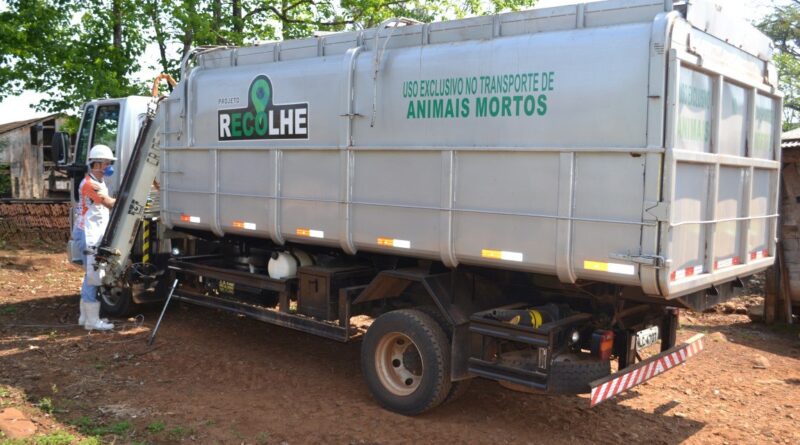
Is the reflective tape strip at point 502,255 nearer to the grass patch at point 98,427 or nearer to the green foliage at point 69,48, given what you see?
the grass patch at point 98,427

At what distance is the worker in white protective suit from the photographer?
7641 millimetres

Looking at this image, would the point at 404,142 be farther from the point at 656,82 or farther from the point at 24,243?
the point at 24,243

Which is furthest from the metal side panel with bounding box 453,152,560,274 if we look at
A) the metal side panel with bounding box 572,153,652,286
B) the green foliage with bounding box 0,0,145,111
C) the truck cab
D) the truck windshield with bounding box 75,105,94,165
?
the green foliage with bounding box 0,0,145,111

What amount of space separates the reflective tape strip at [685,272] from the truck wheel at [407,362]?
5.52 ft

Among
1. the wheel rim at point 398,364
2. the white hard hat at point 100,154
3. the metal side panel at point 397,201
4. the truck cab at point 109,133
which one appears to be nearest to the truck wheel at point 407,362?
the wheel rim at point 398,364

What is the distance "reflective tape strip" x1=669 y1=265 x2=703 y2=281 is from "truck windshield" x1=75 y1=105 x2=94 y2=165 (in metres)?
7.26

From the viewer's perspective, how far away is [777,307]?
874cm

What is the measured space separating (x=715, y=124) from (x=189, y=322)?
6155mm

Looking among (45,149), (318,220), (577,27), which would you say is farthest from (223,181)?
(45,149)

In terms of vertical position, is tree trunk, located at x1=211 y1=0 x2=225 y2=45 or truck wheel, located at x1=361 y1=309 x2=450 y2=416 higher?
tree trunk, located at x1=211 y1=0 x2=225 y2=45

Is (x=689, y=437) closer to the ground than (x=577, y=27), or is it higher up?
closer to the ground

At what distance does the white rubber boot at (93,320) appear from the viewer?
770cm

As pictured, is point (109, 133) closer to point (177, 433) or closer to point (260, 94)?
point (260, 94)

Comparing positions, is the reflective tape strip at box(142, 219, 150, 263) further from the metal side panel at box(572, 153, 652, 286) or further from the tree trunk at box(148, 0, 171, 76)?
the tree trunk at box(148, 0, 171, 76)
